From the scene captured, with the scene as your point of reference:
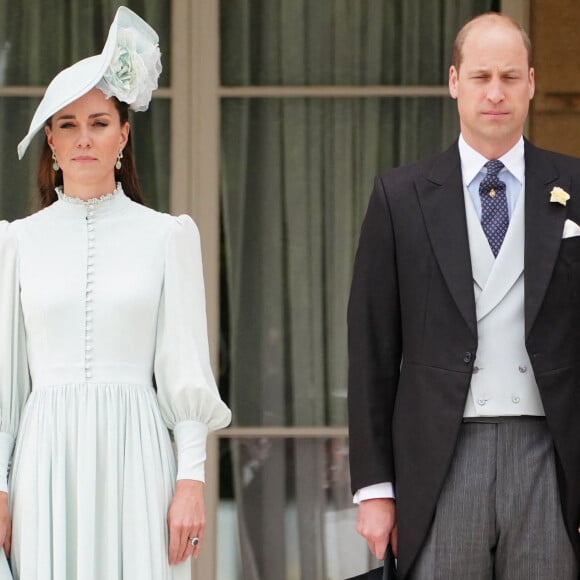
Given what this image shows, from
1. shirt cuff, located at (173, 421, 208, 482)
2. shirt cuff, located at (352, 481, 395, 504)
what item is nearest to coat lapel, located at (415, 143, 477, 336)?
shirt cuff, located at (352, 481, 395, 504)

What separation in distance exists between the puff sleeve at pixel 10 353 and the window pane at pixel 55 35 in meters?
2.71

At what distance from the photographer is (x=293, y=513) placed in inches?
260

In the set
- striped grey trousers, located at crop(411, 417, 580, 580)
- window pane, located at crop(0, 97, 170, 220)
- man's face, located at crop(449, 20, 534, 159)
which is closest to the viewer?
striped grey trousers, located at crop(411, 417, 580, 580)

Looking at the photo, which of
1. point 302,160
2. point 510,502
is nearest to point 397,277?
point 510,502

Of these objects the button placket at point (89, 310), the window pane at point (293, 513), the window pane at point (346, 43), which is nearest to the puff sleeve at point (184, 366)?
the button placket at point (89, 310)

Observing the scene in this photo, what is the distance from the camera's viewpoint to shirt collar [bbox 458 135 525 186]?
415 cm

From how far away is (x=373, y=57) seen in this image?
675 centimetres

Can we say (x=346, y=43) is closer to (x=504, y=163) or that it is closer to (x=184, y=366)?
(x=504, y=163)

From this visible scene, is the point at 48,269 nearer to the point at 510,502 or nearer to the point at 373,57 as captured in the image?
the point at 510,502

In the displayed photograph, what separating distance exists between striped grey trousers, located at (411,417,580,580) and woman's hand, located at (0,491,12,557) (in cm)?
97

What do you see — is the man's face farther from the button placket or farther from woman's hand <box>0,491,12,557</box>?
woman's hand <box>0,491,12,557</box>

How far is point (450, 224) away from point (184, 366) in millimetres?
714

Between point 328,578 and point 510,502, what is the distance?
2781 millimetres

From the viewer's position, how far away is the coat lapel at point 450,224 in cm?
401
